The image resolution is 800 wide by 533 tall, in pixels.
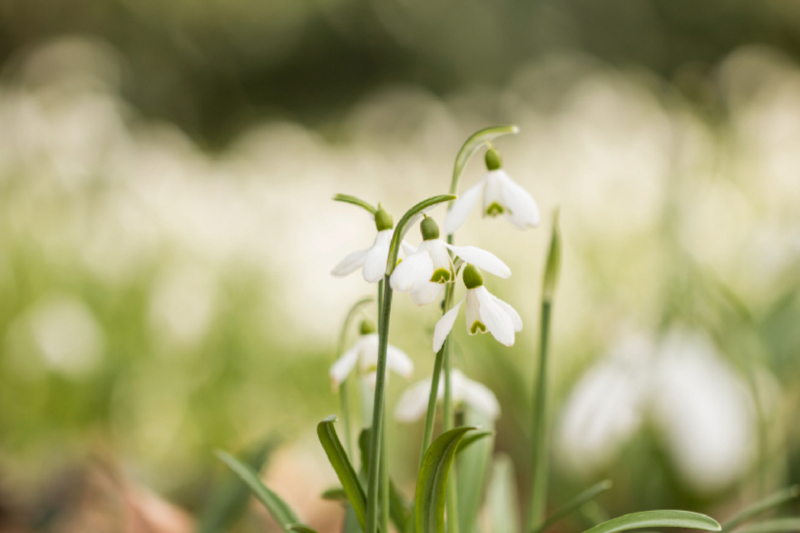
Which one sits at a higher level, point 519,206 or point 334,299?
point 334,299

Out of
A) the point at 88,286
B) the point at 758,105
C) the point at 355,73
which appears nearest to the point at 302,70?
the point at 355,73

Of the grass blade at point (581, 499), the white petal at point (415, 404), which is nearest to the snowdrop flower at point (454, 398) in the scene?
the white petal at point (415, 404)

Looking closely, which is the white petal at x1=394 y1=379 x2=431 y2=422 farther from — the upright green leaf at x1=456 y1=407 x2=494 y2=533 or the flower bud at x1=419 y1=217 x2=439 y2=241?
the flower bud at x1=419 y1=217 x2=439 y2=241

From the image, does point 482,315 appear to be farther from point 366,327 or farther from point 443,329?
point 366,327

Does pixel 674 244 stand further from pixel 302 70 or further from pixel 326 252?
pixel 302 70

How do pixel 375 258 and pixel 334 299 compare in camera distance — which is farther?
pixel 334 299

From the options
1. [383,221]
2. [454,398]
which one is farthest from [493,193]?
[454,398]

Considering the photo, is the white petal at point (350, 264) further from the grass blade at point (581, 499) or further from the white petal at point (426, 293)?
A: the grass blade at point (581, 499)

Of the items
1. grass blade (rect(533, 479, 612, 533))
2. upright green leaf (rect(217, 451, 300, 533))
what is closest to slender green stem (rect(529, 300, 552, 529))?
grass blade (rect(533, 479, 612, 533))
